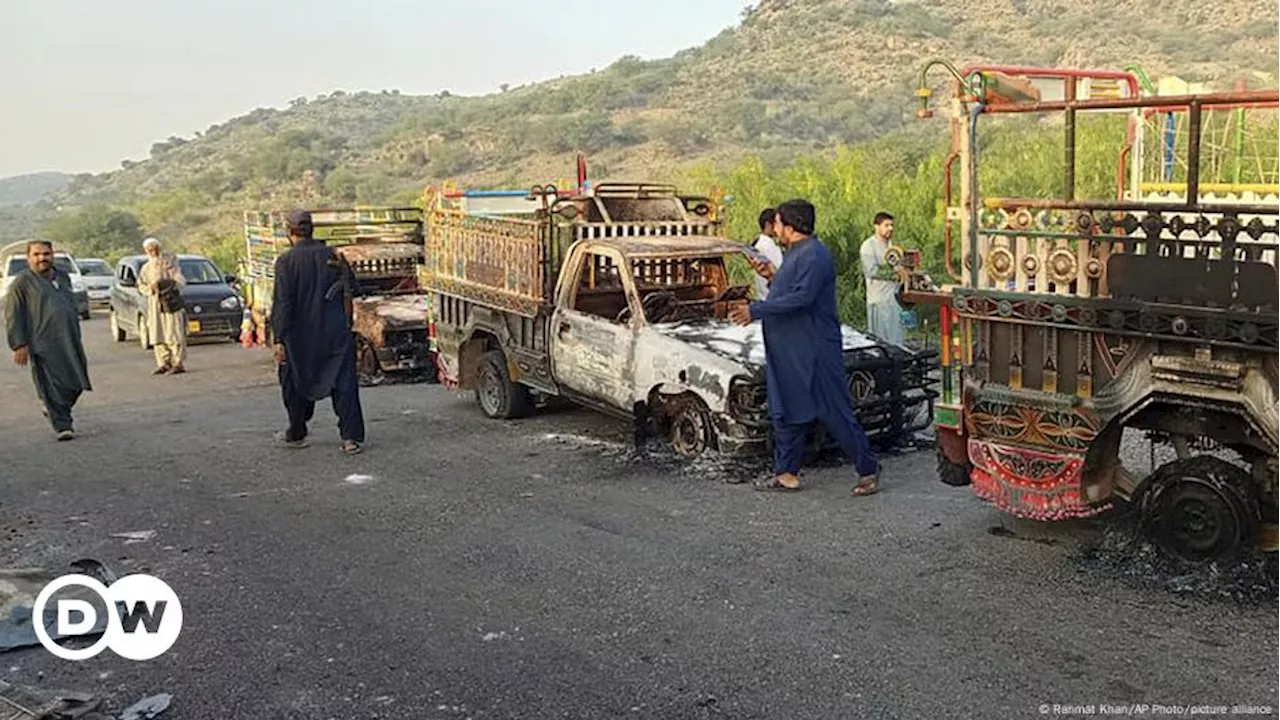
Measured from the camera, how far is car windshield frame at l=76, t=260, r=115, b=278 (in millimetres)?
29891

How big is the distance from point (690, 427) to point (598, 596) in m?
3.11

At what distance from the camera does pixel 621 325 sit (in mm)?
9539

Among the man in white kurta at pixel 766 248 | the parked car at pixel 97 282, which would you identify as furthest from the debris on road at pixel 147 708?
the parked car at pixel 97 282

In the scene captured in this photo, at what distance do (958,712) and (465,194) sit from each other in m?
9.37

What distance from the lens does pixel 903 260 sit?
7094 mm

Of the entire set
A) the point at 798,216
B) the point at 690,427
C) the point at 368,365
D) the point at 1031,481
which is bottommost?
the point at 368,365

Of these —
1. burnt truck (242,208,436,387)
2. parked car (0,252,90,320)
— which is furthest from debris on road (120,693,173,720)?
parked car (0,252,90,320)

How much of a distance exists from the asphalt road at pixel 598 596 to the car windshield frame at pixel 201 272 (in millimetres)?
11733

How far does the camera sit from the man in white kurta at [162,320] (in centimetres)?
1603

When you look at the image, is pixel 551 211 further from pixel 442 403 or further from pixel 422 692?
pixel 422 692

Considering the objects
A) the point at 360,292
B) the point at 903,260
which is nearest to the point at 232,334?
the point at 360,292

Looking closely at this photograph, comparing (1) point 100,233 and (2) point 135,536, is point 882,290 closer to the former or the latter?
Answer: (2) point 135,536

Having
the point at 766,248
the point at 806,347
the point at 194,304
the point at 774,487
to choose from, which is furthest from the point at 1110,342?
the point at 194,304

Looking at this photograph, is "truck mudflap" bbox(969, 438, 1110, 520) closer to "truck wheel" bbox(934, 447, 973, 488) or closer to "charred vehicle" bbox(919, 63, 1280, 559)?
"charred vehicle" bbox(919, 63, 1280, 559)
